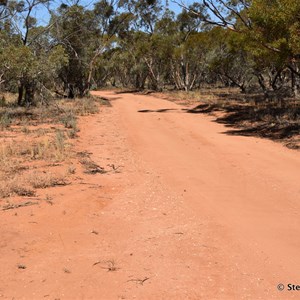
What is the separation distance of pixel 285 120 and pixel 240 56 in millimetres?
19516

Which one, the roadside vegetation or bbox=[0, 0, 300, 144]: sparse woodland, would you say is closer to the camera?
the roadside vegetation

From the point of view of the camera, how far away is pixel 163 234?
5430 millimetres

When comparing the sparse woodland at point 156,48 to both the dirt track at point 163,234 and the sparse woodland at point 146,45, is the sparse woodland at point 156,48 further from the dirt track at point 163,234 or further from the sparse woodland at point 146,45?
the dirt track at point 163,234

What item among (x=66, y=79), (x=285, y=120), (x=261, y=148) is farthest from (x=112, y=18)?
(x=261, y=148)

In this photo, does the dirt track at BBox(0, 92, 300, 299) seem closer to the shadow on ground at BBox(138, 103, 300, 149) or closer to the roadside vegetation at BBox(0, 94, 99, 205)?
the roadside vegetation at BBox(0, 94, 99, 205)

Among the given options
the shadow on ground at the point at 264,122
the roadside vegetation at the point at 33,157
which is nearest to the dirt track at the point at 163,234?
the roadside vegetation at the point at 33,157

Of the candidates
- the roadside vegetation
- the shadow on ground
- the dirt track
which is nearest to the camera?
the dirt track

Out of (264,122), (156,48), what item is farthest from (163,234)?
(156,48)

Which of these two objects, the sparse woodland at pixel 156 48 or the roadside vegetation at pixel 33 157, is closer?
the roadside vegetation at pixel 33 157

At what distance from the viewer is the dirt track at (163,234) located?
4.12 metres

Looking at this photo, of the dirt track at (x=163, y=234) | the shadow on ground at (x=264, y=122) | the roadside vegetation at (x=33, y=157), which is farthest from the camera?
the shadow on ground at (x=264, y=122)

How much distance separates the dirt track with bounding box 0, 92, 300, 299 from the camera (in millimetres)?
4125

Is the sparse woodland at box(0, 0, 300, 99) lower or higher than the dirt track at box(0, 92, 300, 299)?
higher

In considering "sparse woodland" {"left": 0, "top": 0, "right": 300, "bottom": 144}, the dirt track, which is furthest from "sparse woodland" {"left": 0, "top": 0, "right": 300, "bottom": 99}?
the dirt track
